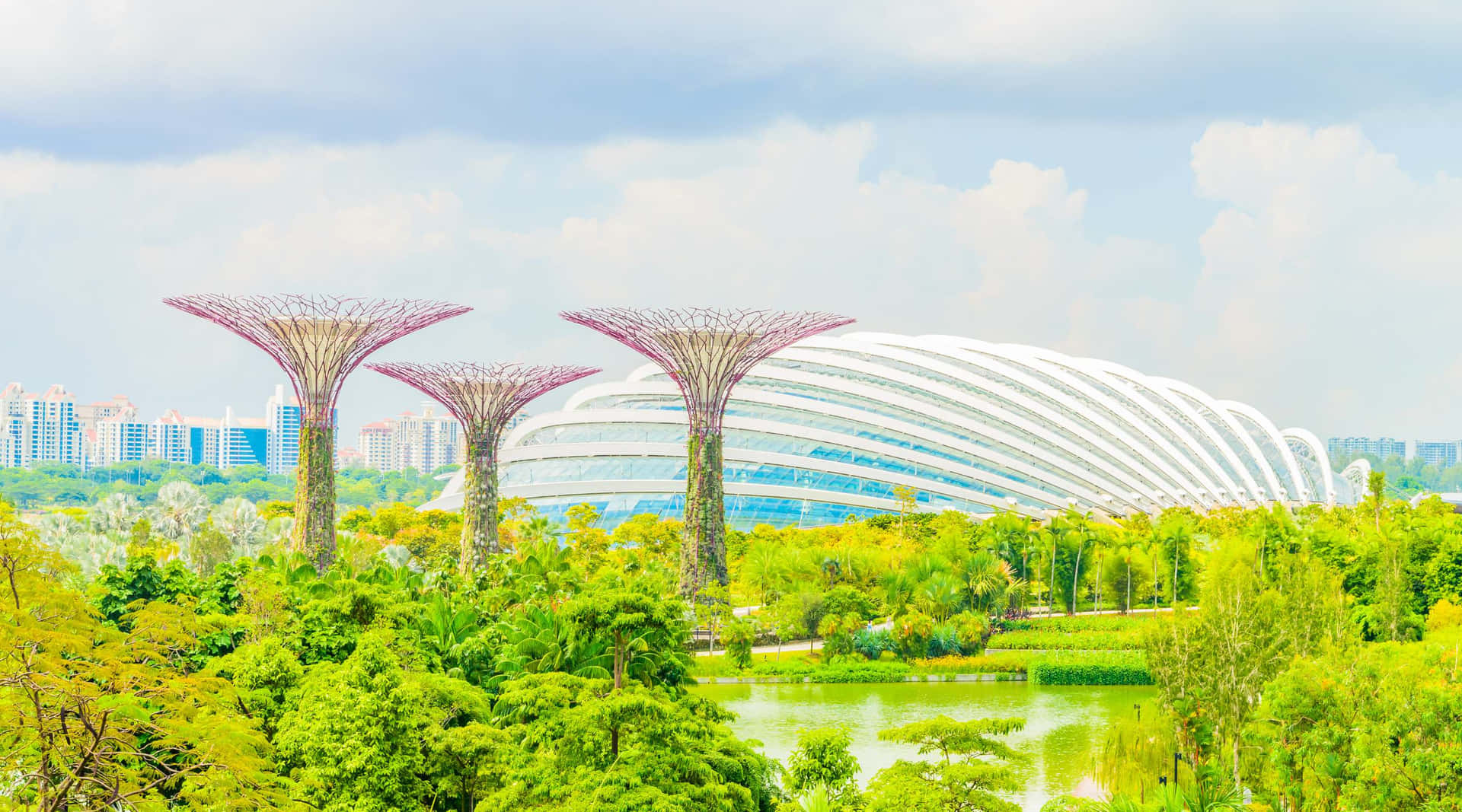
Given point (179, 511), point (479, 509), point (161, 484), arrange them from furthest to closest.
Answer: point (161, 484) → point (179, 511) → point (479, 509)

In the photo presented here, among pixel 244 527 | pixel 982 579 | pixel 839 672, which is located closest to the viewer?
pixel 839 672

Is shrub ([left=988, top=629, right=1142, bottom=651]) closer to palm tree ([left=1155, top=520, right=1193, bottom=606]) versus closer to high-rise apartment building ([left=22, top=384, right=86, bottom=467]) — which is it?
palm tree ([left=1155, top=520, right=1193, bottom=606])

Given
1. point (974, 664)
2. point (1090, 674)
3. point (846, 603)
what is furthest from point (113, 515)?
point (1090, 674)

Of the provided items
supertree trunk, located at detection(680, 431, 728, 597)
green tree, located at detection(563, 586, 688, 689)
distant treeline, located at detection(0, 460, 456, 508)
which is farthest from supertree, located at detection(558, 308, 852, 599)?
distant treeline, located at detection(0, 460, 456, 508)

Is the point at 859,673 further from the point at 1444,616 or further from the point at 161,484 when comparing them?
the point at 161,484

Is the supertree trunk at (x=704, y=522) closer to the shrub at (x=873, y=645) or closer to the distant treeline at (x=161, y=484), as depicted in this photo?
the shrub at (x=873, y=645)
